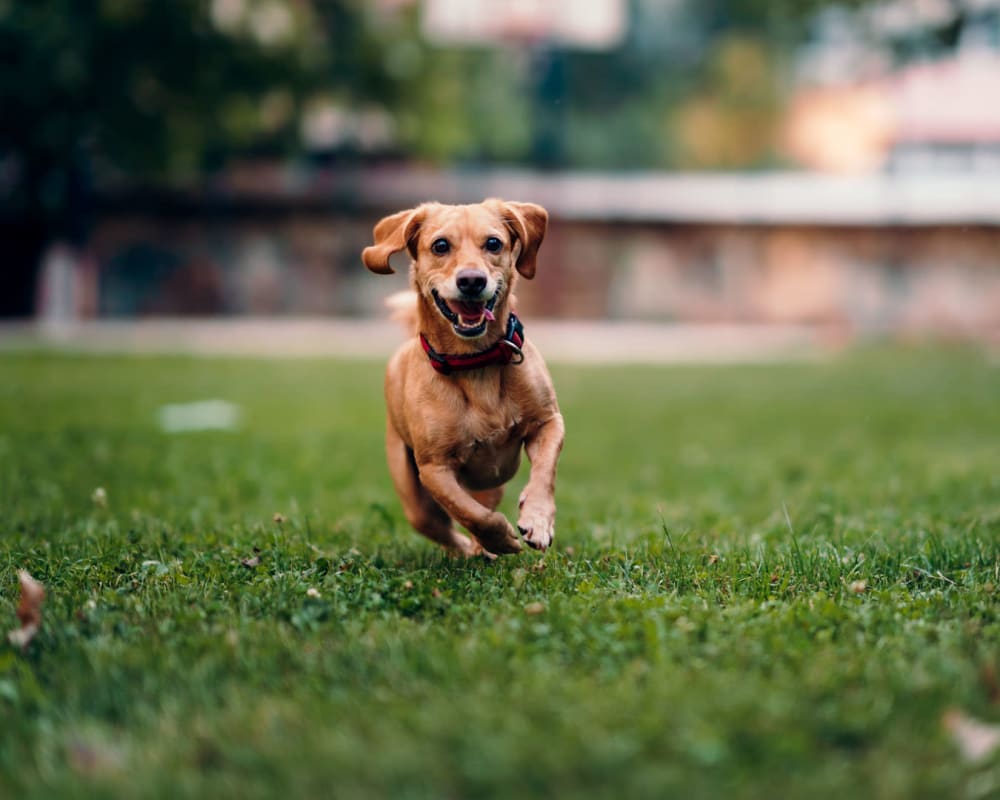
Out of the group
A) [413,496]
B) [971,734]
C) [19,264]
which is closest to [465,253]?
[413,496]

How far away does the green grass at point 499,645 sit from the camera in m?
2.50

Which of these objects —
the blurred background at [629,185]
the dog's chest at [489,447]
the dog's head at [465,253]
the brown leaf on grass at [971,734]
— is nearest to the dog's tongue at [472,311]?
the dog's head at [465,253]

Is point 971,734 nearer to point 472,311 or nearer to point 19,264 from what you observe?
point 472,311

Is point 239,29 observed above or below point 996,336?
above

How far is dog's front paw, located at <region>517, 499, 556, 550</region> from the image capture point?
4.07m

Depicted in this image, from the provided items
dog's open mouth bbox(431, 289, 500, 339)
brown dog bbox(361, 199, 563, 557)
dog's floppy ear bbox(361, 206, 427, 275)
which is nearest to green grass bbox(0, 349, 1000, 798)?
brown dog bbox(361, 199, 563, 557)

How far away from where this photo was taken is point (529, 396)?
4.39m

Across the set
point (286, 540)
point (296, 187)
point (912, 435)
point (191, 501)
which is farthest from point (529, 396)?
point (296, 187)

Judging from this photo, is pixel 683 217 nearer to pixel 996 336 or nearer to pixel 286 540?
pixel 996 336

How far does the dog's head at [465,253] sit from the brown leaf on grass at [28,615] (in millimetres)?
1623

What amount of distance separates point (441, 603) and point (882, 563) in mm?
1754

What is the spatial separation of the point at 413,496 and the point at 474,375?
2.53 feet

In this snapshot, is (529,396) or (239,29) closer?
(529,396)

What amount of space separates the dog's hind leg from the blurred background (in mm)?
24615
